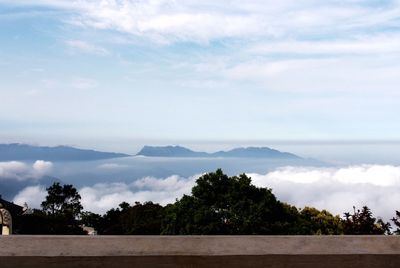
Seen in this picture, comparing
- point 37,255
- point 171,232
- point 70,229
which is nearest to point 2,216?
point 37,255

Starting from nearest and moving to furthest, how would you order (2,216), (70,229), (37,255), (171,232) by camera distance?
1. (37,255)
2. (2,216)
3. (171,232)
4. (70,229)

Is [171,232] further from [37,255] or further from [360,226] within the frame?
[37,255]

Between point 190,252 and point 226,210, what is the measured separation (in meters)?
18.1

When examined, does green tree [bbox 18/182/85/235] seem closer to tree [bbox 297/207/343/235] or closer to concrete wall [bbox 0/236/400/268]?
tree [bbox 297/207/343/235]

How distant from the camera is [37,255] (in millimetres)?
2635

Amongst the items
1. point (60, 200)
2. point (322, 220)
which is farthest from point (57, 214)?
point (322, 220)

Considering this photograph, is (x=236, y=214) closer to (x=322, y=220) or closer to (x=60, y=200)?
(x=322, y=220)

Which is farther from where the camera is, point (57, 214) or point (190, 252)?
point (57, 214)

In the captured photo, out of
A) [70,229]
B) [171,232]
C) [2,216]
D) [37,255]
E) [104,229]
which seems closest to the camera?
[37,255]

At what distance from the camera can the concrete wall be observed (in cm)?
265

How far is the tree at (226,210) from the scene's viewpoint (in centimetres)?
2003

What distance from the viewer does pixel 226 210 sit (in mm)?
20641

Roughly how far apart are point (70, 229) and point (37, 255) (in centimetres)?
3488

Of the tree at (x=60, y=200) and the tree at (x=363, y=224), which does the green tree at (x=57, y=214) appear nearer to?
the tree at (x=60, y=200)
